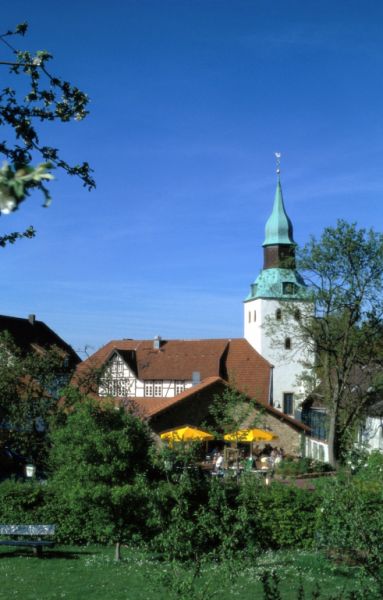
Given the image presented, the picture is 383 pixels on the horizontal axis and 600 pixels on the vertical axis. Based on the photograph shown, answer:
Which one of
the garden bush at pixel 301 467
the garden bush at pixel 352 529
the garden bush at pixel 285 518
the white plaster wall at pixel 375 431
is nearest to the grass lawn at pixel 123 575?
the garden bush at pixel 285 518

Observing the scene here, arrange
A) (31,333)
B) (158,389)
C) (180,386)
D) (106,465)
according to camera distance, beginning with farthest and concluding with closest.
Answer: (31,333)
(158,389)
(180,386)
(106,465)

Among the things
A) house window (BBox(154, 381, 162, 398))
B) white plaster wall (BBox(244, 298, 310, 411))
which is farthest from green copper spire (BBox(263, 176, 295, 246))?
house window (BBox(154, 381, 162, 398))

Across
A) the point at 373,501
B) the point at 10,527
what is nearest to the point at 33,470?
the point at 10,527

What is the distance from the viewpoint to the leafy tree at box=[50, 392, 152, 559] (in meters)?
17.2

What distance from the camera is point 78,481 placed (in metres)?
17.6

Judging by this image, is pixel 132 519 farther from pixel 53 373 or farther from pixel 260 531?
pixel 53 373

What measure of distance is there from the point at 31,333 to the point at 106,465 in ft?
168

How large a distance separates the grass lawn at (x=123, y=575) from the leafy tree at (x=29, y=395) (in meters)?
7.34

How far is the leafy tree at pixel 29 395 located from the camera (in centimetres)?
2673

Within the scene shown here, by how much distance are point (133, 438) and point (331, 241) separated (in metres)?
19.6

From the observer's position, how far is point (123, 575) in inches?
647

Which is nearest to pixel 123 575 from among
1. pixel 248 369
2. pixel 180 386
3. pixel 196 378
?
pixel 196 378

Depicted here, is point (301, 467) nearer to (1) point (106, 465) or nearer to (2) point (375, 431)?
(2) point (375, 431)

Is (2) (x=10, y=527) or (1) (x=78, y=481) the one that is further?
(2) (x=10, y=527)
